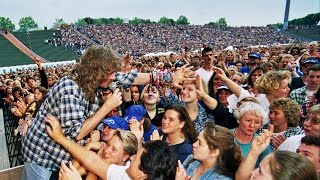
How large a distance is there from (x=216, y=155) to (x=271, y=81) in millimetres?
1735

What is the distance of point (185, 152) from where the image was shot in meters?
3.20

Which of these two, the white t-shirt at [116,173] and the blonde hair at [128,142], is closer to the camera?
the white t-shirt at [116,173]

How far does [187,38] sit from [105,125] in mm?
57138

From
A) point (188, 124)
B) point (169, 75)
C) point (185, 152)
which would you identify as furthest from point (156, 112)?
point (185, 152)

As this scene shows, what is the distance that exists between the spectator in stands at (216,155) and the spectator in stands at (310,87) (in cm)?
200

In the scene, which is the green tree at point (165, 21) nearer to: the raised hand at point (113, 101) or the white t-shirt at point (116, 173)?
the raised hand at point (113, 101)

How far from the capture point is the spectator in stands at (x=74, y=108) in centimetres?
250

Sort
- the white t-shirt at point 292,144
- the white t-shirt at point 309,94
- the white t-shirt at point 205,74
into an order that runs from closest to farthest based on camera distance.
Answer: the white t-shirt at point 292,144 → the white t-shirt at point 309,94 → the white t-shirt at point 205,74

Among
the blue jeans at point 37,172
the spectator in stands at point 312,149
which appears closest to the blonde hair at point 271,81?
the spectator in stands at point 312,149

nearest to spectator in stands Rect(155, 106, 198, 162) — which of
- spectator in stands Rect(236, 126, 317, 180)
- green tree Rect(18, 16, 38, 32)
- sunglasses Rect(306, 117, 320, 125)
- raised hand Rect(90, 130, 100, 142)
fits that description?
raised hand Rect(90, 130, 100, 142)

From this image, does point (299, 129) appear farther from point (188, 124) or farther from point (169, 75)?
point (169, 75)

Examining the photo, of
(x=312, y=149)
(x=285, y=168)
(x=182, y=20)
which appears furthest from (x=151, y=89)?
(x=182, y=20)

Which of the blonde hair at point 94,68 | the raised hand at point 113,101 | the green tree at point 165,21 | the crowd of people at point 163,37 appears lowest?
the crowd of people at point 163,37

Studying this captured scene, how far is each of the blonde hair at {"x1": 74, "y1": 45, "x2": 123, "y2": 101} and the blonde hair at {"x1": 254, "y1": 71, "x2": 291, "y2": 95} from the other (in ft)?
6.78
